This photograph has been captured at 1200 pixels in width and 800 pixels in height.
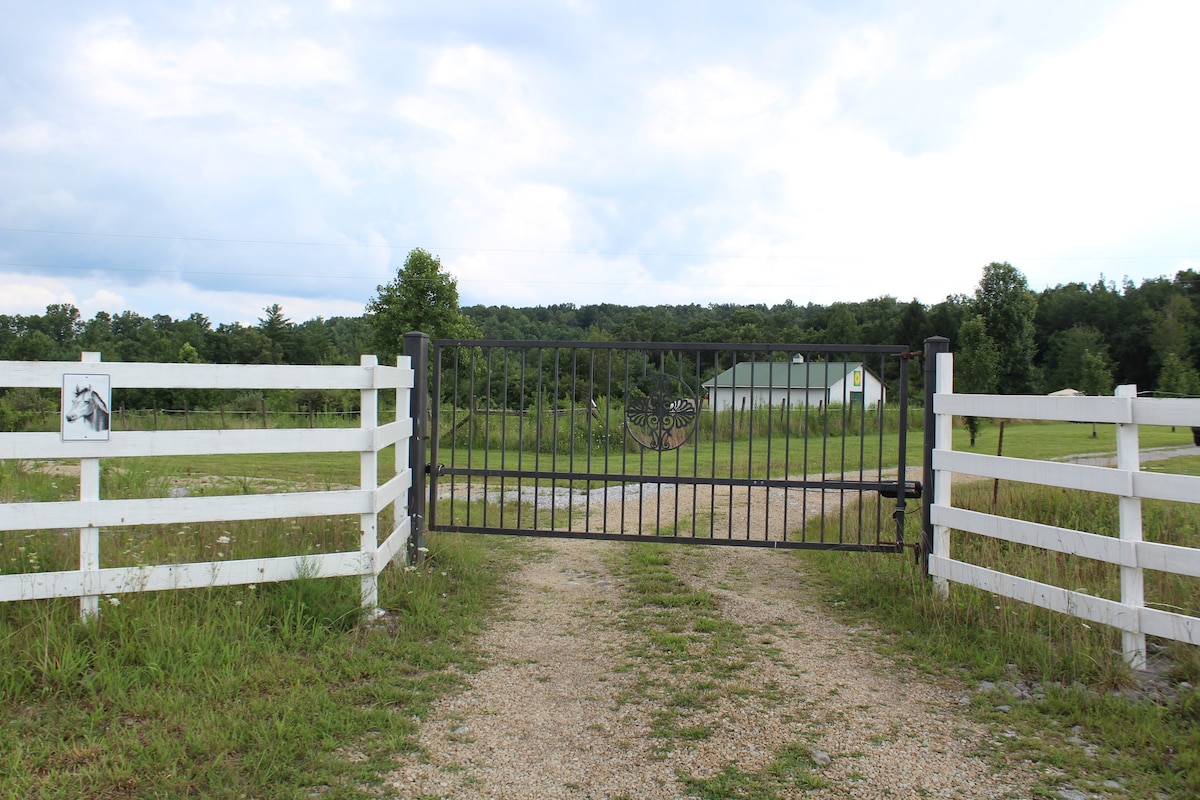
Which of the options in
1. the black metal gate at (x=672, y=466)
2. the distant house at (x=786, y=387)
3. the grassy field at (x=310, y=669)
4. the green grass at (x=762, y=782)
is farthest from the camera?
the distant house at (x=786, y=387)

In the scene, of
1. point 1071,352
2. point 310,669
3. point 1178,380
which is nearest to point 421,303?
point 1178,380

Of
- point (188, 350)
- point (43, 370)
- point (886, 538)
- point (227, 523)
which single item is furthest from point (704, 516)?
point (188, 350)

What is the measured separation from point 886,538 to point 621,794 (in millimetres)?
5187

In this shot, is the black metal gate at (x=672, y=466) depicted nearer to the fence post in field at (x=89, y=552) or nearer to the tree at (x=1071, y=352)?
the fence post in field at (x=89, y=552)

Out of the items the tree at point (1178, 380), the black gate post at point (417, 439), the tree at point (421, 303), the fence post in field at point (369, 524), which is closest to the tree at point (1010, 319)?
the tree at point (1178, 380)

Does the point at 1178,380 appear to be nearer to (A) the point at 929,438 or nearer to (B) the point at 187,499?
(A) the point at 929,438

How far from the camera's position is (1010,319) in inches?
2270

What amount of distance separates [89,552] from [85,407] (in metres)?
0.76

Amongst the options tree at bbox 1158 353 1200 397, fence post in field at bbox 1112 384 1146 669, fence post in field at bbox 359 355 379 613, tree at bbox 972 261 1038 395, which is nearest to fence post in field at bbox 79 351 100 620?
fence post in field at bbox 359 355 379 613

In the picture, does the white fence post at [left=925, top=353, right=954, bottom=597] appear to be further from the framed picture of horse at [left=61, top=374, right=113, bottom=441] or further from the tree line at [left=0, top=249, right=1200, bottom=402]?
the tree line at [left=0, top=249, right=1200, bottom=402]

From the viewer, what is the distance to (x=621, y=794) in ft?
9.23

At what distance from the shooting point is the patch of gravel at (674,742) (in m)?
2.90

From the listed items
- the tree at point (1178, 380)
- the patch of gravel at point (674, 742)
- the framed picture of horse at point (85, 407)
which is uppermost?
the tree at point (1178, 380)

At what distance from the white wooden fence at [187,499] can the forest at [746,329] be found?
3975 centimetres
